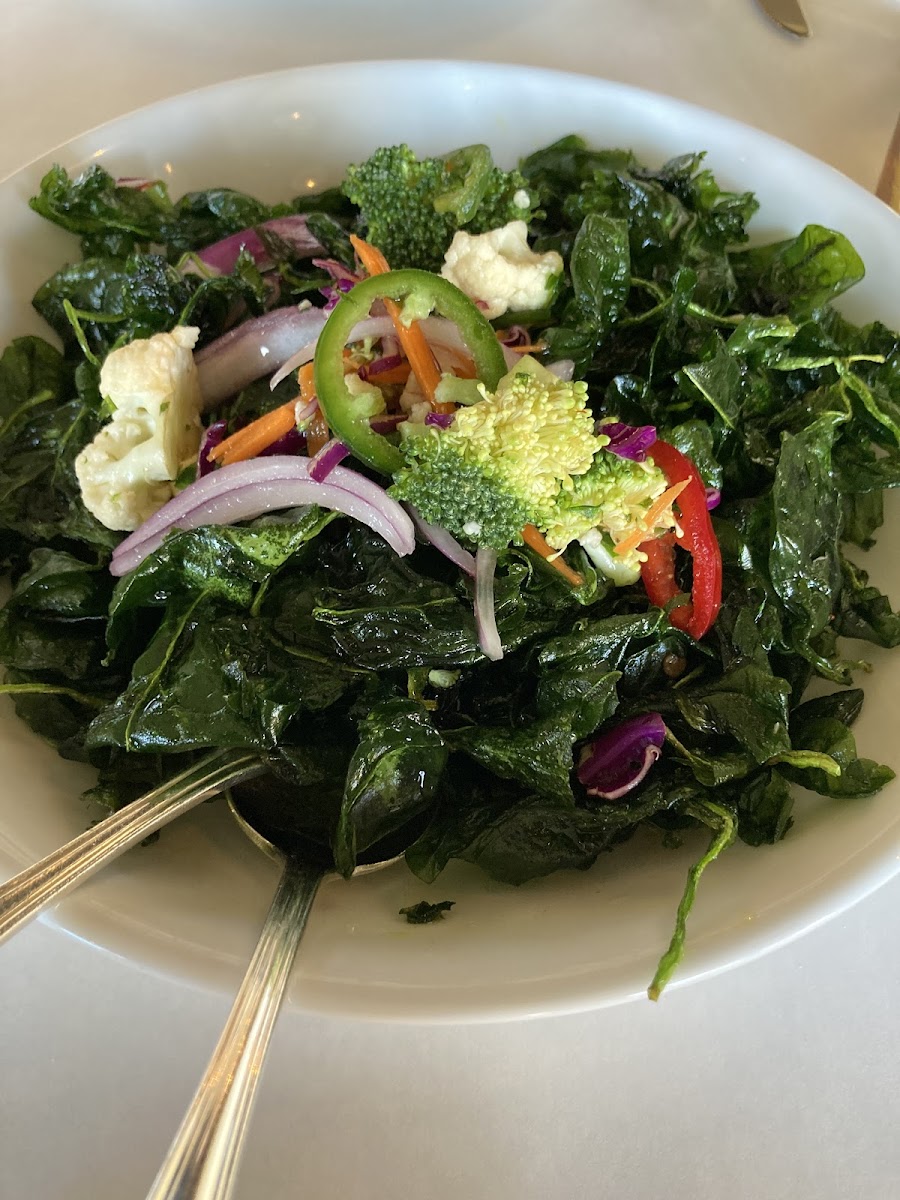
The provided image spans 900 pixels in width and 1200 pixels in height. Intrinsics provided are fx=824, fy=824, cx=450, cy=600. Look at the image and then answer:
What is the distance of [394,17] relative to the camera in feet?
7.38

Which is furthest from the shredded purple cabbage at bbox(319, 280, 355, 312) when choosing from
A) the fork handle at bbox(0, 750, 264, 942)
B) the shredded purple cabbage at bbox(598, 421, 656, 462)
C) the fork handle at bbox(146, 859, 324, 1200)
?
the fork handle at bbox(146, 859, 324, 1200)

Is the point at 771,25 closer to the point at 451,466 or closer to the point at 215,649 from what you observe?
the point at 451,466

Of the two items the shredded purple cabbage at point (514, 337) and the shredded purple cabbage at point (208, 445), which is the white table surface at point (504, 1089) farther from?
the shredded purple cabbage at point (514, 337)

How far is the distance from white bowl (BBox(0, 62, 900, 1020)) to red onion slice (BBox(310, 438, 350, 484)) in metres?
0.58

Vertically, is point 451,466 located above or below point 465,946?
above

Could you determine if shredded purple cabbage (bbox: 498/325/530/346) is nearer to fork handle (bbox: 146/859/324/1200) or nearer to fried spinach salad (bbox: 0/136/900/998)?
fried spinach salad (bbox: 0/136/900/998)

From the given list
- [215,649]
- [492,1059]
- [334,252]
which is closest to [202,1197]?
[492,1059]

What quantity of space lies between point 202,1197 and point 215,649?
0.78 meters

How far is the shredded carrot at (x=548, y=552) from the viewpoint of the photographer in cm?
135

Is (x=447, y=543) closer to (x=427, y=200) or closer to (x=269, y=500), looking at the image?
(x=269, y=500)

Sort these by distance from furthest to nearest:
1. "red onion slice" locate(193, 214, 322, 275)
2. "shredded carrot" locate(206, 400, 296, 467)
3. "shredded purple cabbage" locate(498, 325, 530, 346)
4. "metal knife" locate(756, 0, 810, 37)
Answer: "metal knife" locate(756, 0, 810, 37) < "red onion slice" locate(193, 214, 322, 275) < "shredded purple cabbage" locate(498, 325, 530, 346) < "shredded carrot" locate(206, 400, 296, 467)

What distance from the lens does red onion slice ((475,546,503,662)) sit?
1.34 meters

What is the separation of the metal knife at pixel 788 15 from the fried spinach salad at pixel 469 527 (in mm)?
974

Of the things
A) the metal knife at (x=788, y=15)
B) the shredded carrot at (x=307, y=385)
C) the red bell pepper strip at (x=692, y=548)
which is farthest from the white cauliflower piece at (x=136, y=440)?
the metal knife at (x=788, y=15)
